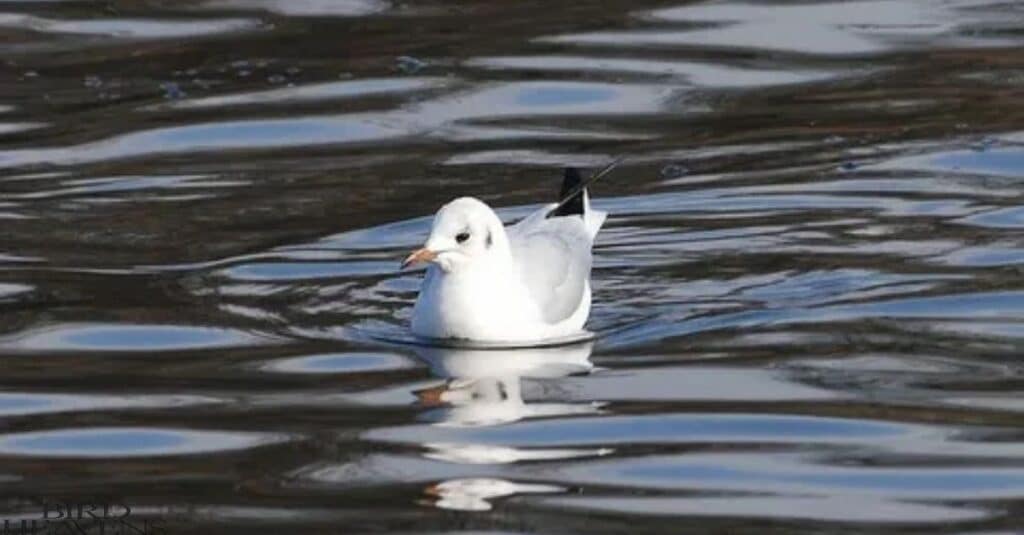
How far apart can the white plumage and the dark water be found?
17 cm

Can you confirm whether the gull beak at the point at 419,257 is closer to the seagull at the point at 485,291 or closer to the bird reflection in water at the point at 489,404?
the seagull at the point at 485,291

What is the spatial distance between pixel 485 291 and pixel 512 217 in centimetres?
271

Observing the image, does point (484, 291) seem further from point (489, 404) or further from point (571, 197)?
point (571, 197)

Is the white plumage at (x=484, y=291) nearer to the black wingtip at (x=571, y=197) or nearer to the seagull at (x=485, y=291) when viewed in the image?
the seagull at (x=485, y=291)

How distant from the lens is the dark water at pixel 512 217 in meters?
9.45

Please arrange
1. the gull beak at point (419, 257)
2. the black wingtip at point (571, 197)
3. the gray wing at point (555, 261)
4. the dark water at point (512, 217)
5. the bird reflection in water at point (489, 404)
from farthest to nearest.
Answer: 1. the black wingtip at point (571, 197)
2. the gray wing at point (555, 261)
3. the gull beak at point (419, 257)
4. the dark water at point (512, 217)
5. the bird reflection in water at point (489, 404)

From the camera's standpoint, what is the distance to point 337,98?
16.9m

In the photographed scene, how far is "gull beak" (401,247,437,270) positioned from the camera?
11383mm

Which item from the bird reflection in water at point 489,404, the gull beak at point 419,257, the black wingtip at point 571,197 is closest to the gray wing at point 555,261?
the black wingtip at point 571,197

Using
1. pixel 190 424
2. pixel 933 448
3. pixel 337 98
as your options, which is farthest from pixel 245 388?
pixel 337 98

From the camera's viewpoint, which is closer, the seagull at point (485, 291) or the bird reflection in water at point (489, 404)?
the bird reflection in water at point (489, 404)

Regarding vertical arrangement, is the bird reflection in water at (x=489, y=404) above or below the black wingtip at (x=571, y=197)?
below

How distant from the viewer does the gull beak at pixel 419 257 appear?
37.3 ft

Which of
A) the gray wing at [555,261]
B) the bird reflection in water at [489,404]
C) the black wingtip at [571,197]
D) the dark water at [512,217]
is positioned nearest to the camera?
the bird reflection in water at [489,404]
